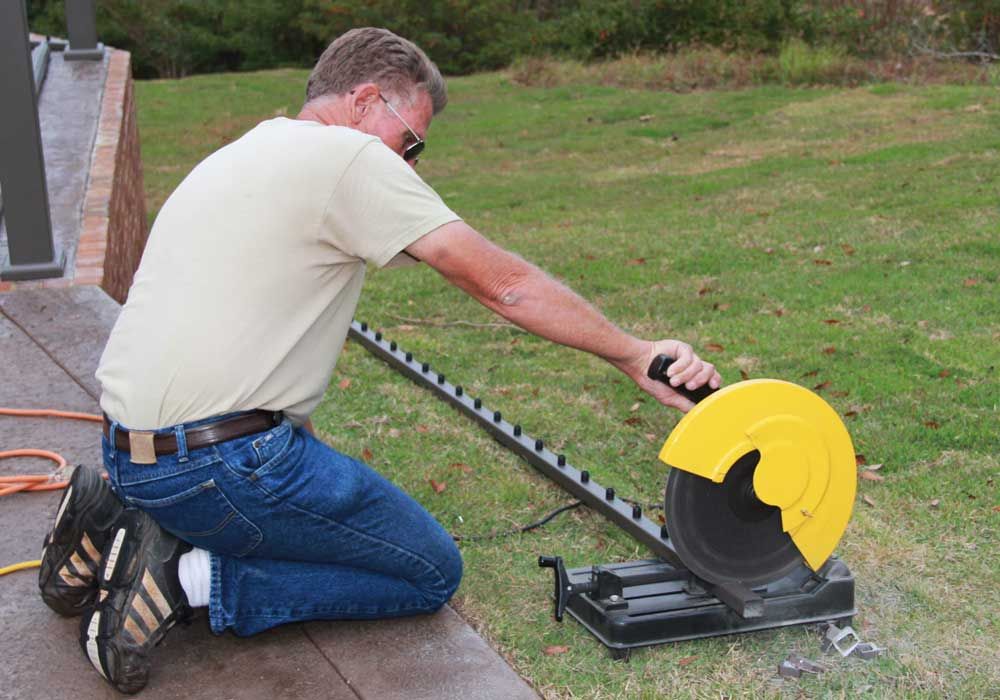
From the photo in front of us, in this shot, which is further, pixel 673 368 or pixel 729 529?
pixel 729 529

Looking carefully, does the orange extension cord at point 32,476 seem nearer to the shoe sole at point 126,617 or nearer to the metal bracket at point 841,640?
the shoe sole at point 126,617

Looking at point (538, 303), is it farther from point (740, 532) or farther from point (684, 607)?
point (684, 607)

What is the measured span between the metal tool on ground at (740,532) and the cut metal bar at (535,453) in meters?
0.16

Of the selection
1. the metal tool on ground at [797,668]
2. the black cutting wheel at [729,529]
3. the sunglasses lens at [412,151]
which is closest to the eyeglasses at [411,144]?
the sunglasses lens at [412,151]

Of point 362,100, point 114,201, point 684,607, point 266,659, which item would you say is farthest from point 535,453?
point 114,201

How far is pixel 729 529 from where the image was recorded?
3.19 metres

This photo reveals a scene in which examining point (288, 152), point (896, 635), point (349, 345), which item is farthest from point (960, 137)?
point (288, 152)

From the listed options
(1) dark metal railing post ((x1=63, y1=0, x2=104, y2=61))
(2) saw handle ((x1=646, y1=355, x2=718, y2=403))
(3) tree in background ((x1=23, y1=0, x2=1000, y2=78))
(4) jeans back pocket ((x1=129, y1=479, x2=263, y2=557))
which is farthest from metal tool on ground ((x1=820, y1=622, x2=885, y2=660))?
(3) tree in background ((x1=23, y1=0, x2=1000, y2=78))

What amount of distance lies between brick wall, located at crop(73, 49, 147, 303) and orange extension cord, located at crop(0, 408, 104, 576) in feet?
5.40

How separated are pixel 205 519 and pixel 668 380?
3.94 ft

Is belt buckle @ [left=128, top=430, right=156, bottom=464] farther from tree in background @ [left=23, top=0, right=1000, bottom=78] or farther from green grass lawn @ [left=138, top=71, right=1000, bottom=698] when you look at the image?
tree in background @ [left=23, top=0, right=1000, bottom=78]

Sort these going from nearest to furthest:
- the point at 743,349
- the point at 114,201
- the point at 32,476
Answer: the point at 32,476 → the point at 743,349 → the point at 114,201

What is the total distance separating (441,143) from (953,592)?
38.4 ft

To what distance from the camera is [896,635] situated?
10.9 ft
